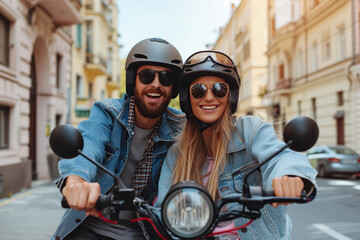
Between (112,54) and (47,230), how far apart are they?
98.1 feet

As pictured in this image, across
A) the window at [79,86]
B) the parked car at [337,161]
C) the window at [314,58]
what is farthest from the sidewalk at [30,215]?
the window at [314,58]

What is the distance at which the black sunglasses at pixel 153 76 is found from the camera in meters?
2.69

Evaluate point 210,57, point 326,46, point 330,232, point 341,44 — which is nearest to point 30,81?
point 330,232

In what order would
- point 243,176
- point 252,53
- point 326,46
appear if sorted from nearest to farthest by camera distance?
point 243,176
point 326,46
point 252,53

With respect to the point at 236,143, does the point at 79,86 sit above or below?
above

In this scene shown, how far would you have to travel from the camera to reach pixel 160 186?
2.30m

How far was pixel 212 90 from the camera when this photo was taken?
95.3 inches

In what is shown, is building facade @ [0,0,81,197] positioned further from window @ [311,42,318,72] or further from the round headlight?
window @ [311,42,318,72]

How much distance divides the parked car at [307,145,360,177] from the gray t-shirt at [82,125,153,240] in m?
12.9

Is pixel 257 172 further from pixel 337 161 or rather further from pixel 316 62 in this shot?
pixel 316 62

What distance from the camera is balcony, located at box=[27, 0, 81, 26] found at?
46.8 ft

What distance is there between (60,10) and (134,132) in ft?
44.4

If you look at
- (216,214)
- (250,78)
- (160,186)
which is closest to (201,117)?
(160,186)

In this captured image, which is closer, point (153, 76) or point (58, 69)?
point (153, 76)
